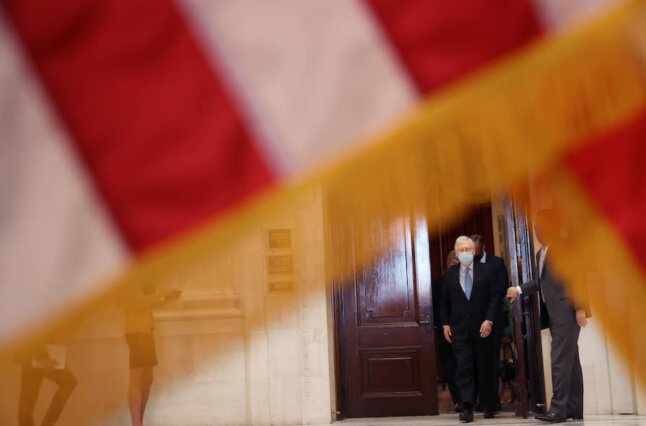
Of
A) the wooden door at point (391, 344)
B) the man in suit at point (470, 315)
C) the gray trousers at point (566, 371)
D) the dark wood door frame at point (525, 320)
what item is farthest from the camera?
the wooden door at point (391, 344)

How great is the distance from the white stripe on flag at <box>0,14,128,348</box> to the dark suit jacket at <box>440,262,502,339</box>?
257 inches

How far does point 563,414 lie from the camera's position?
6.06m

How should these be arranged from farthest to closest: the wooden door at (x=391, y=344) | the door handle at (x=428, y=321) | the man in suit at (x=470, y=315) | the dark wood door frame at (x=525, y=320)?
1. the door handle at (x=428, y=321)
2. the wooden door at (x=391, y=344)
3. the man in suit at (x=470, y=315)
4. the dark wood door frame at (x=525, y=320)

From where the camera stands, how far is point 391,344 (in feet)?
25.7

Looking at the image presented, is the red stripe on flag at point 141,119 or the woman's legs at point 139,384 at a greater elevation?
the red stripe on flag at point 141,119

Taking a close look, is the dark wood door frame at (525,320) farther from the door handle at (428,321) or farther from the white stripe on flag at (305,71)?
the white stripe on flag at (305,71)

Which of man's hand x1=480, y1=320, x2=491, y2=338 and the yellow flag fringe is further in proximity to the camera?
man's hand x1=480, y1=320, x2=491, y2=338

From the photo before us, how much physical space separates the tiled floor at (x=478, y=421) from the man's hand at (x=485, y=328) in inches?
29.0

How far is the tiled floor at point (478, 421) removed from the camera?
6.18 meters

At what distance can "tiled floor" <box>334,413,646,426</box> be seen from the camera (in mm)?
6175

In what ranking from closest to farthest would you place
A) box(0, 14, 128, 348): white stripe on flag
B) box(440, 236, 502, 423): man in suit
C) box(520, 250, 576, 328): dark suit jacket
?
box(0, 14, 128, 348): white stripe on flag < box(520, 250, 576, 328): dark suit jacket < box(440, 236, 502, 423): man in suit

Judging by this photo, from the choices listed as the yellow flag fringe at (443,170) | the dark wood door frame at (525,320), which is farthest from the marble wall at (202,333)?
the dark wood door frame at (525,320)

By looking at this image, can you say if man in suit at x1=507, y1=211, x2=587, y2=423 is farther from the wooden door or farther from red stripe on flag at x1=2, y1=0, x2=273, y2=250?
red stripe on flag at x1=2, y1=0, x2=273, y2=250

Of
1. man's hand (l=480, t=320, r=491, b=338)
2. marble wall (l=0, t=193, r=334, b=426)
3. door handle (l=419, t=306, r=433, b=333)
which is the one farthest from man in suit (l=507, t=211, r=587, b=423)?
marble wall (l=0, t=193, r=334, b=426)
